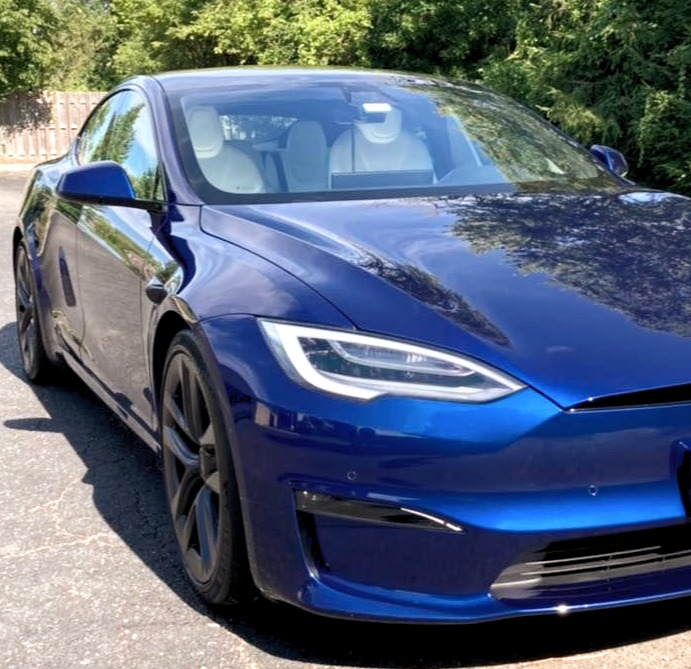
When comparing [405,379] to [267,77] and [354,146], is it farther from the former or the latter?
[267,77]

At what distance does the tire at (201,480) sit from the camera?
9.40 ft

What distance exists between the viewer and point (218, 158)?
394 centimetres

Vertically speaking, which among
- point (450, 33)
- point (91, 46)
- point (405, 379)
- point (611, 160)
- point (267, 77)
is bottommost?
point (91, 46)

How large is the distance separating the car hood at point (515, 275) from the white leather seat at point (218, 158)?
303mm

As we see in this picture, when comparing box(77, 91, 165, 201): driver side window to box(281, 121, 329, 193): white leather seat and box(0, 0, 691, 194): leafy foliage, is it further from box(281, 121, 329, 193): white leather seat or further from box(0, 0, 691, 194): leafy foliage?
box(0, 0, 691, 194): leafy foliage

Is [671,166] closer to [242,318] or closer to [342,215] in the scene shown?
[342,215]

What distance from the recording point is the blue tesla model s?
97.8 inches

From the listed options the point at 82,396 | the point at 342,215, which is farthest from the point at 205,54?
the point at 342,215

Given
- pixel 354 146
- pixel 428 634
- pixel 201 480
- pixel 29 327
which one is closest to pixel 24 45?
pixel 29 327

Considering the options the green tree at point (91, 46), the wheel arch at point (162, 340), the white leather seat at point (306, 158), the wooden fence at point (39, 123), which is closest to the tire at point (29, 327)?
the white leather seat at point (306, 158)

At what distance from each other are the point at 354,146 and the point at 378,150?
0.30 feet

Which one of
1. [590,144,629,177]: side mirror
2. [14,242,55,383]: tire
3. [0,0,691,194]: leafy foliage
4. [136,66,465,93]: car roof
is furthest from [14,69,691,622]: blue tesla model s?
[0,0,691,194]: leafy foliage

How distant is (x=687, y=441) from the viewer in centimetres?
251

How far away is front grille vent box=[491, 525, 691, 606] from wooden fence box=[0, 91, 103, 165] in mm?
26602
